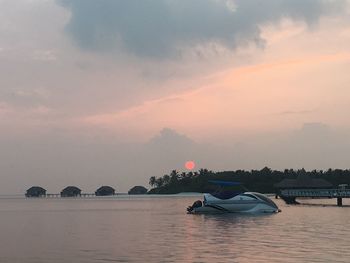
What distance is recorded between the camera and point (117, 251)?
112 feet

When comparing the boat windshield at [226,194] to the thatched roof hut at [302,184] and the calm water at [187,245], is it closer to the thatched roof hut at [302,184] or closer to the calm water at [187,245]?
the calm water at [187,245]

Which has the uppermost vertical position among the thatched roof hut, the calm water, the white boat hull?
the thatched roof hut

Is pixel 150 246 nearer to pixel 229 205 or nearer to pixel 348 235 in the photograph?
pixel 348 235

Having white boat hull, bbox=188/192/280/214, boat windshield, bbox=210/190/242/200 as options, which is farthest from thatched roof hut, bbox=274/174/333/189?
boat windshield, bbox=210/190/242/200

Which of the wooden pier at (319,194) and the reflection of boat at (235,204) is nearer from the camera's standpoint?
the reflection of boat at (235,204)

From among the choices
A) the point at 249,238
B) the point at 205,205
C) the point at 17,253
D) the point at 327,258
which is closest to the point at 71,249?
the point at 17,253

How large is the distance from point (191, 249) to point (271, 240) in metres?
7.58

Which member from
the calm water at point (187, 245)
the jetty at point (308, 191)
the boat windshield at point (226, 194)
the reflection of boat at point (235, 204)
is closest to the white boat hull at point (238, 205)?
the reflection of boat at point (235, 204)

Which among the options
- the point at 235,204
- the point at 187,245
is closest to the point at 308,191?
the point at 235,204

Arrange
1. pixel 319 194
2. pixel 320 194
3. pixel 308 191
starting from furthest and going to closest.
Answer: pixel 308 191 < pixel 319 194 < pixel 320 194

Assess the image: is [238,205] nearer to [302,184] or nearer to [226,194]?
[226,194]

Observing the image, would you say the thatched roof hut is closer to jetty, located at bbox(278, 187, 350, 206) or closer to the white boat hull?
jetty, located at bbox(278, 187, 350, 206)

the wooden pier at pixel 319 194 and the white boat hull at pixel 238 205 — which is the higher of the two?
the wooden pier at pixel 319 194

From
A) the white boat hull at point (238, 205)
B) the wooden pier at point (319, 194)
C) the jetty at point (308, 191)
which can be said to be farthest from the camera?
the jetty at point (308, 191)
